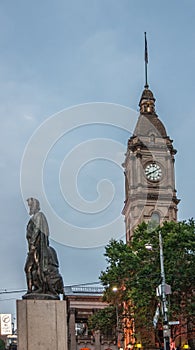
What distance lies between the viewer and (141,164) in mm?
85250

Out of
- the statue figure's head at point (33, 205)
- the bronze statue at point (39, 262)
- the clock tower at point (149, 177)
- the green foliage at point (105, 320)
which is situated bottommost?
the green foliage at point (105, 320)

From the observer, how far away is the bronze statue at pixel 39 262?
17.9 meters

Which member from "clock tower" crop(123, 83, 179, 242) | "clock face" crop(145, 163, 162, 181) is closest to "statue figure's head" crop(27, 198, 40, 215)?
"clock tower" crop(123, 83, 179, 242)

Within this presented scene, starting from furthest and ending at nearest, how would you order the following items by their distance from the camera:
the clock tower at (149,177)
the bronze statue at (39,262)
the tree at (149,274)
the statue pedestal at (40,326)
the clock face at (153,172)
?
the clock face at (153,172), the clock tower at (149,177), the tree at (149,274), the bronze statue at (39,262), the statue pedestal at (40,326)

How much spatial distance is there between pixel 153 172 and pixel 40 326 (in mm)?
68771

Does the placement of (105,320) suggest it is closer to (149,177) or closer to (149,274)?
(149,274)

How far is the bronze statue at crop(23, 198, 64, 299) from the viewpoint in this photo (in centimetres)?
1789

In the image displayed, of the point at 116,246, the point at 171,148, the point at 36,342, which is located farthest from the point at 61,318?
the point at 171,148

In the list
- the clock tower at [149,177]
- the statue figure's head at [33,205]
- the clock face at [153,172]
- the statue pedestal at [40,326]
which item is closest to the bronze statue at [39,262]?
the statue figure's head at [33,205]

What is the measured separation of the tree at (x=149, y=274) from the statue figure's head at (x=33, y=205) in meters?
25.6

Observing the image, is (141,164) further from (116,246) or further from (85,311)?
(116,246)

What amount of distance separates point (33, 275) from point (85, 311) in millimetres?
69194

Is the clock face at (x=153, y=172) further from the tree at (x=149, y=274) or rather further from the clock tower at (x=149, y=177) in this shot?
the tree at (x=149, y=274)

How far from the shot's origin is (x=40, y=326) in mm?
17453
